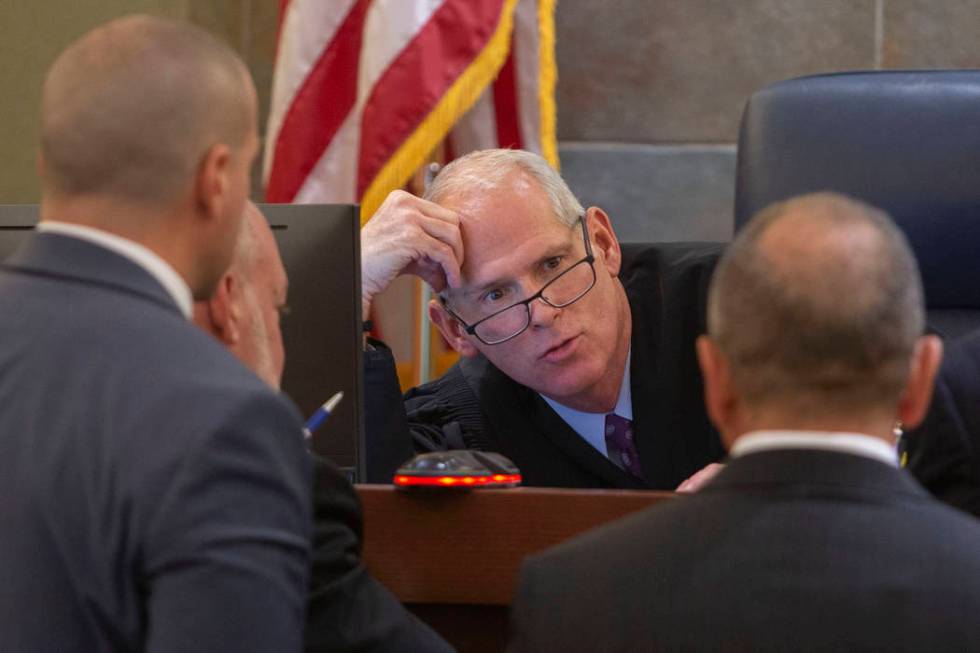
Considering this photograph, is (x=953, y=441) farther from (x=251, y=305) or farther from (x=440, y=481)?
Answer: (x=251, y=305)

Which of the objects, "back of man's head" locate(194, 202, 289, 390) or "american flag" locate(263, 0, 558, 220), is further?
"american flag" locate(263, 0, 558, 220)

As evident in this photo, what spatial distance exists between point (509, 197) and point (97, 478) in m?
1.52

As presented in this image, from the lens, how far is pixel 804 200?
1.11 m

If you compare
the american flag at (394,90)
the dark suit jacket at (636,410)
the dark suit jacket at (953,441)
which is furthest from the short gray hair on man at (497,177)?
the dark suit jacket at (953,441)

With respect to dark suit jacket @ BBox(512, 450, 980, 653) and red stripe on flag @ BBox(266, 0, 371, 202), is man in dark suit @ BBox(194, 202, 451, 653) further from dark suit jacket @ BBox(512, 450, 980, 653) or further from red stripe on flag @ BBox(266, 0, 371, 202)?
red stripe on flag @ BBox(266, 0, 371, 202)

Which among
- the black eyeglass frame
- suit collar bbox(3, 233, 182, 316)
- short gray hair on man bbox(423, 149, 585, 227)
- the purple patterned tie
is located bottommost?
the purple patterned tie

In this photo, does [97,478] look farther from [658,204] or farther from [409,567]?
[658,204]

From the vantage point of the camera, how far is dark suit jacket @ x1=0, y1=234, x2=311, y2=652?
3.40 feet

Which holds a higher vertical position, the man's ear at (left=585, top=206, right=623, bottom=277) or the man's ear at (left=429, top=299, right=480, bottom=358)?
the man's ear at (left=585, top=206, right=623, bottom=277)

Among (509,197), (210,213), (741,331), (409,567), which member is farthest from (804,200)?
(509,197)

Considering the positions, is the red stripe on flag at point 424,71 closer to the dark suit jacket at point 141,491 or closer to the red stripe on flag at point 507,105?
the red stripe on flag at point 507,105

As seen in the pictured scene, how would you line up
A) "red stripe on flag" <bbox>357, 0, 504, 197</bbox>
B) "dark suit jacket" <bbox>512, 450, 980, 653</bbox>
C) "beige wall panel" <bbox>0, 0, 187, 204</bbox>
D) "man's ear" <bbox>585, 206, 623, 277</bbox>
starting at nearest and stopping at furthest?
"dark suit jacket" <bbox>512, 450, 980, 653</bbox>, "man's ear" <bbox>585, 206, 623, 277</bbox>, "red stripe on flag" <bbox>357, 0, 504, 197</bbox>, "beige wall panel" <bbox>0, 0, 187, 204</bbox>

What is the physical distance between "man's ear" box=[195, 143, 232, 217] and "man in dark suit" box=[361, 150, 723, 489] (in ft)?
4.04

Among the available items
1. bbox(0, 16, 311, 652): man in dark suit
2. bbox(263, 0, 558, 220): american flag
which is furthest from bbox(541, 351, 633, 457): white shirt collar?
bbox(0, 16, 311, 652): man in dark suit
